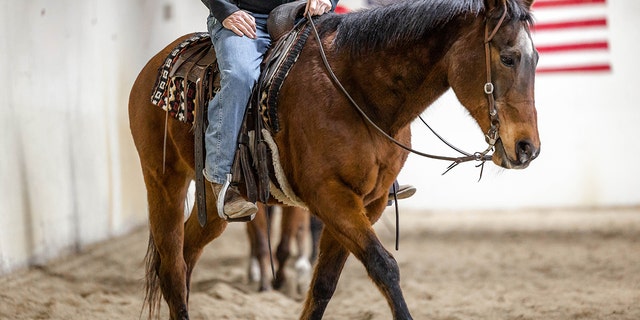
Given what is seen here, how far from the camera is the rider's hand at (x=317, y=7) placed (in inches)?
135

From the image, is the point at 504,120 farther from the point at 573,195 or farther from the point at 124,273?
the point at 573,195

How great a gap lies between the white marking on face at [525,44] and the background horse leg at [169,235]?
75.7 inches

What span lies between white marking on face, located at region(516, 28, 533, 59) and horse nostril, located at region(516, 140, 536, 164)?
12.7 inches

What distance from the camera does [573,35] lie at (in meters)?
9.06

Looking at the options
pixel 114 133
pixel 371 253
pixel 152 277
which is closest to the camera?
pixel 371 253

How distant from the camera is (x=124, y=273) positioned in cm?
595

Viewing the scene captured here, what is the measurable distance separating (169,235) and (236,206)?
2.69ft

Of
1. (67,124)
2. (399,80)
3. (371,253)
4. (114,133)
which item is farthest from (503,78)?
(114,133)

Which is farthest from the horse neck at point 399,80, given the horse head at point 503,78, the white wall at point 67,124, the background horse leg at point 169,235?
the white wall at point 67,124

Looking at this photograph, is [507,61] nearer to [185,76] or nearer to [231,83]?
[231,83]

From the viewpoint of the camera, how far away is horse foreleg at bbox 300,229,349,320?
339 cm

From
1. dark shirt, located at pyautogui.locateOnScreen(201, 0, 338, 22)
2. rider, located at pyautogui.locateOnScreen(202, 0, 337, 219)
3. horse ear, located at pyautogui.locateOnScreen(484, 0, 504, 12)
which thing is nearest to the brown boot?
rider, located at pyautogui.locateOnScreen(202, 0, 337, 219)

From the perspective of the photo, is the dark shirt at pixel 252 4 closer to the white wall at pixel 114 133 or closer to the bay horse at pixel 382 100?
the bay horse at pixel 382 100

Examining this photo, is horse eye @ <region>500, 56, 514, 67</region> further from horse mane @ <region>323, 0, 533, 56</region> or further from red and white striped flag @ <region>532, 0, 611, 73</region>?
red and white striped flag @ <region>532, 0, 611, 73</region>
